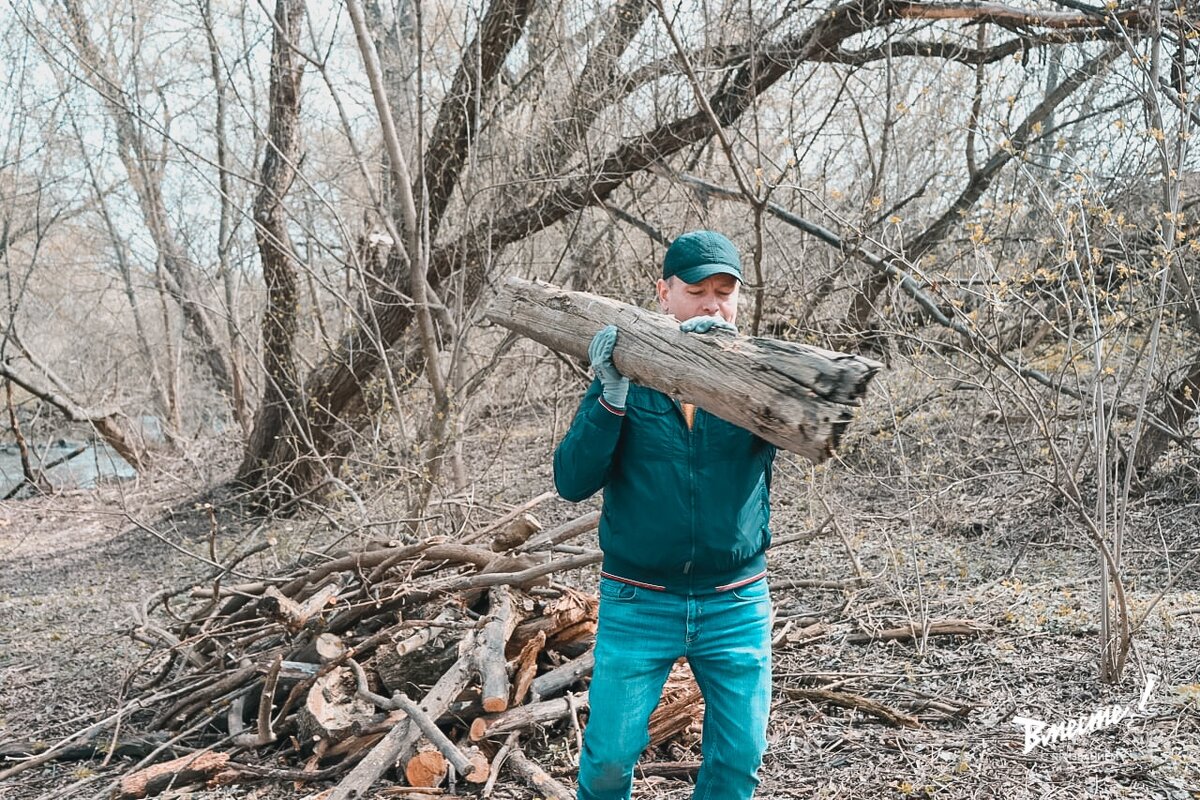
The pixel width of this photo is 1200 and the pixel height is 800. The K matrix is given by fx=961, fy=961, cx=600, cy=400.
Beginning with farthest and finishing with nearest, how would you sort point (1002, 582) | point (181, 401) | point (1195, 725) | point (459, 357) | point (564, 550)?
1. point (181, 401)
2. point (459, 357)
3. point (1002, 582)
4. point (564, 550)
5. point (1195, 725)

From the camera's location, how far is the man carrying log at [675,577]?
2516 mm

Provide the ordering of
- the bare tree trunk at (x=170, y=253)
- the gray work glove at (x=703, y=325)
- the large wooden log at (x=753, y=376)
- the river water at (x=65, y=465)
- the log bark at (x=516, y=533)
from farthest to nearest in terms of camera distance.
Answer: the river water at (x=65, y=465) → the bare tree trunk at (x=170, y=253) → the log bark at (x=516, y=533) → the gray work glove at (x=703, y=325) → the large wooden log at (x=753, y=376)

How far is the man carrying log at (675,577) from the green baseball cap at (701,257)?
0.50 ft

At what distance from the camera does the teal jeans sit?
252 cm

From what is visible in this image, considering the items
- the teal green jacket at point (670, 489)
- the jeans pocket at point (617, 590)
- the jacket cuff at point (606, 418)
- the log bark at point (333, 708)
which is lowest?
the log bark at point (333, 708)

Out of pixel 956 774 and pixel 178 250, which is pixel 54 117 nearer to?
pixel 178 250

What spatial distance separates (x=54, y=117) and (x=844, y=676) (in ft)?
43.6

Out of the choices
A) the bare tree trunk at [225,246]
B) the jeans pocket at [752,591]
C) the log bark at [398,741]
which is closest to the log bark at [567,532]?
the log bark at [398,741]

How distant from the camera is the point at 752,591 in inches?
102

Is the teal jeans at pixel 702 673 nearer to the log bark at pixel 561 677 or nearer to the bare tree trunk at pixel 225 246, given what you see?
the log bark at pixel 561 677

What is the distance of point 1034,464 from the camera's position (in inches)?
265

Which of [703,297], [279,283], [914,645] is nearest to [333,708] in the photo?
[703,297]

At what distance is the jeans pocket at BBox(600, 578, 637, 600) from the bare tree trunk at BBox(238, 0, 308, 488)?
7.01 metres

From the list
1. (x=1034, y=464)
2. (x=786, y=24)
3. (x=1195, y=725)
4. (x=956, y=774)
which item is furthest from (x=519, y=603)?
(x=786, y=24)
